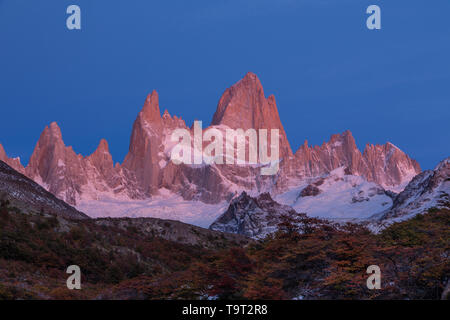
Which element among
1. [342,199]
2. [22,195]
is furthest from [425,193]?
[342,199]

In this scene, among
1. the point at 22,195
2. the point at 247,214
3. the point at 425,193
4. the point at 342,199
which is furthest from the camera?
the point at 342,199

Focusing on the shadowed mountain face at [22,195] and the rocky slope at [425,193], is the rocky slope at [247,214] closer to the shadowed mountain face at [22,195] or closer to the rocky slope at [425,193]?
the rocky slope at [425,193]

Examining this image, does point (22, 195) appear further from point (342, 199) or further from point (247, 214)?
point (342, 199)

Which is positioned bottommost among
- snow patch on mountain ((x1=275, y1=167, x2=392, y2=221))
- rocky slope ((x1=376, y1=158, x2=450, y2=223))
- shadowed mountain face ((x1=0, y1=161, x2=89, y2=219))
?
shadowed mountain face ((x1=0, y1=161, x2=89, y2=219))

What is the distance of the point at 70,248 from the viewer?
30.7 m

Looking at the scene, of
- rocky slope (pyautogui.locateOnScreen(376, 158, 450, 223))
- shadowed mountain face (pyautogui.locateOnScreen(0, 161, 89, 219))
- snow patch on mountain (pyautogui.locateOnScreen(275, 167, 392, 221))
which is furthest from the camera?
snow patch on mountain (pyautogui.locateOnScreen(275, 167, 392, 221))

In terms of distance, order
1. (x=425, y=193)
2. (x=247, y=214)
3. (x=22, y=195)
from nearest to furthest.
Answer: (x=22, y=195), (x=425, y=193), (x=247, y=214)

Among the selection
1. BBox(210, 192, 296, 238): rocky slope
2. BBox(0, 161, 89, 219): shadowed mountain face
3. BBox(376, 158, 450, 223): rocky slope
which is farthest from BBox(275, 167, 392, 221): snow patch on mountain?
BBox(0, 161, 89, 219): shadowed mountain face

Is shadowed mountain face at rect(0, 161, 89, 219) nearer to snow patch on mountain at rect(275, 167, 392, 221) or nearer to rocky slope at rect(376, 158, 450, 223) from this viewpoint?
rocky slope at rect(376, 158, 450, 223)

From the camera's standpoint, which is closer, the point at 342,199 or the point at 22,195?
the point at 22,195
